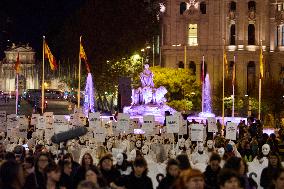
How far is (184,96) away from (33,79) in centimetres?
11420

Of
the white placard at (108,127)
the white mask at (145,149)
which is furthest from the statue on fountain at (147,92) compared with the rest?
the white mask at (145,149)

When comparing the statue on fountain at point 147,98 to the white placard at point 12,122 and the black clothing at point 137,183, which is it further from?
the black clothing at point 137,183

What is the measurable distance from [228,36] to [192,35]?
2.97m

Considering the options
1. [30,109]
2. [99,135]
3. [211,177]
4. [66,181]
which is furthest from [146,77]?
[66,181]

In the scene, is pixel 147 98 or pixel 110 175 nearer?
pixel 110 175

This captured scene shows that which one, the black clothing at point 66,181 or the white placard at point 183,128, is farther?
the white placard at point 183,128

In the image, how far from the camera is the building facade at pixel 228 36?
224ft

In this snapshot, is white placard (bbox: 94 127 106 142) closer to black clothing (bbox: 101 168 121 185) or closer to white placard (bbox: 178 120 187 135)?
white placard (bbox: 178 120 187 135)

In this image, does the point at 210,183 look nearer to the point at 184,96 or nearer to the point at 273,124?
the point at 273,124

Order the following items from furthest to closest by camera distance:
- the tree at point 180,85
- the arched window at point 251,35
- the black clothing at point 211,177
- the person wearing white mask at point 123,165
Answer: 1. the arched window at point 251,35
2. the tree at point 180,85
3. the person wearing white mask at point 123,165
4. the black clothing at point 211,177

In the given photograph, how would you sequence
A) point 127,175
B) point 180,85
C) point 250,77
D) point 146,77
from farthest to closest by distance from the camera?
point 250,77, point 180,85, point 146,77, point 127,175

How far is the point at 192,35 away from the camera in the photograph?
69188 millimetres

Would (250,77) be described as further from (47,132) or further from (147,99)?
(47,132)

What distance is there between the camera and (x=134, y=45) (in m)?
72.2
